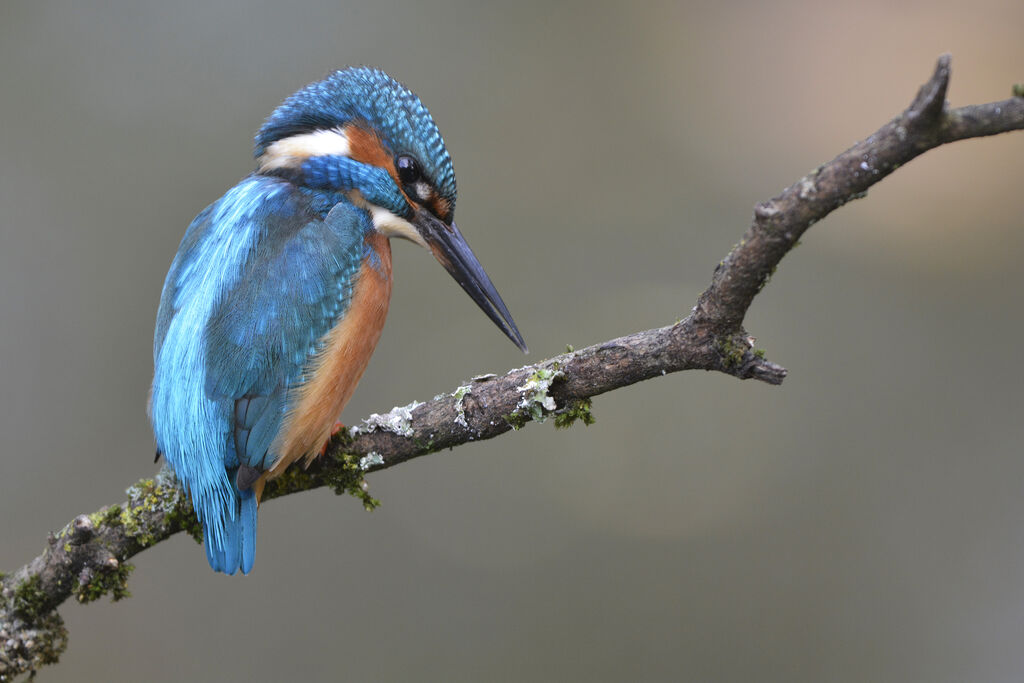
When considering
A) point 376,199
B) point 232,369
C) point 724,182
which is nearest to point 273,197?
point 376,199

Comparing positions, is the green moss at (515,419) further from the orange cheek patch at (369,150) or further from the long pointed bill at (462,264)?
the orange cheek patch at (369,150)

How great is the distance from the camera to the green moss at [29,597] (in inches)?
83.4

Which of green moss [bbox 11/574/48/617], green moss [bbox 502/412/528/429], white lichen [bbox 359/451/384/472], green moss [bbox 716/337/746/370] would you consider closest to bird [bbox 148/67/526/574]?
white lichen [bbox 359/451/384/472]

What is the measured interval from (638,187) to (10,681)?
3.13 metres

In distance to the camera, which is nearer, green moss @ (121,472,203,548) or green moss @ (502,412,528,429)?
green moss @ (502,412,528,429)

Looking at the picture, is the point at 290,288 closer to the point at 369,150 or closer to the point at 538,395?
the point at 369,150

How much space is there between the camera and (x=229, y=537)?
84.7 inches

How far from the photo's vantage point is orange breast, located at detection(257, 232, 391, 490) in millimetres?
2203

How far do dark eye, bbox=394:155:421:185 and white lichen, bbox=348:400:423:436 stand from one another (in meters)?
0.67

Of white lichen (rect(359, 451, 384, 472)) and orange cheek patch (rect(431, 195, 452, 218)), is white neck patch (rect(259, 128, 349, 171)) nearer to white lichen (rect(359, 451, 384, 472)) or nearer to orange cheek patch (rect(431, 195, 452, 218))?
orange cheek patch (rect(431, 195, 452, 218))

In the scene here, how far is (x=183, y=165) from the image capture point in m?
3.96

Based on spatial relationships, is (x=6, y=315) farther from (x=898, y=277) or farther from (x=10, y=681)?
(x=898, y=277)

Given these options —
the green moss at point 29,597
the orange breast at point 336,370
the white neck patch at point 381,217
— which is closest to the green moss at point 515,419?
the orange breast at point 336,370

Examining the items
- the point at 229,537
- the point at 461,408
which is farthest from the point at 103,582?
the point at 461,408
